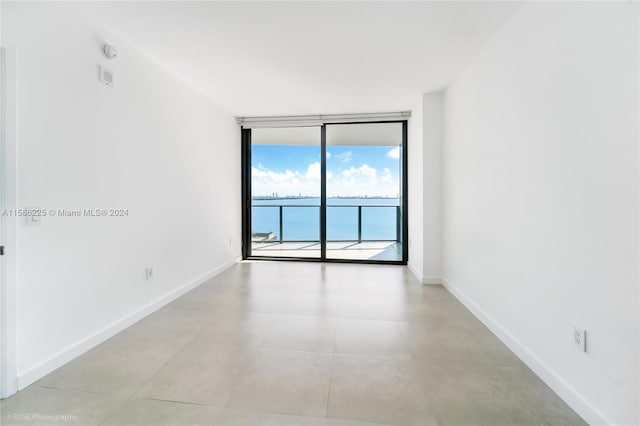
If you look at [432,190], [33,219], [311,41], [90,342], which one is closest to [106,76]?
[33,219]

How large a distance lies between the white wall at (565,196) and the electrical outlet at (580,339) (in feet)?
0.10

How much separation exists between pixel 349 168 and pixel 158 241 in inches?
149

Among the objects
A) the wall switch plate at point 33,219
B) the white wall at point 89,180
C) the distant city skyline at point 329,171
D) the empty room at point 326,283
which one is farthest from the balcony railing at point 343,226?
the wall switch plate at point 33,219

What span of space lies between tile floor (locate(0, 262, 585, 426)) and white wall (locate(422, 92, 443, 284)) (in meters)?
0.82

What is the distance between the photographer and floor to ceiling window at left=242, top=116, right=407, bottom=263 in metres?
4.88

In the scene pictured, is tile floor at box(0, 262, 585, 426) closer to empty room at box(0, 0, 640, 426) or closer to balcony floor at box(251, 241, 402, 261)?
empty room at box(0, 0, 640, 426)

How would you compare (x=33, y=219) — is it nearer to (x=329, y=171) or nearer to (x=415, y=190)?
(x=329, y=171)

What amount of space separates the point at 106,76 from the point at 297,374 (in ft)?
8.67

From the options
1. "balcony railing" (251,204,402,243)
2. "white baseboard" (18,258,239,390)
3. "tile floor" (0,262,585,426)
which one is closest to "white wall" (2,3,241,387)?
"white baseboard" (18,258,239,390)

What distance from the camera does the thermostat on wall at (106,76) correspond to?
2.12 m

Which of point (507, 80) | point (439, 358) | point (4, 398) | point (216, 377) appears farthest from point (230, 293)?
point (507, 80)

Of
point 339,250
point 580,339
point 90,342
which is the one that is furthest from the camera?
point 339,250

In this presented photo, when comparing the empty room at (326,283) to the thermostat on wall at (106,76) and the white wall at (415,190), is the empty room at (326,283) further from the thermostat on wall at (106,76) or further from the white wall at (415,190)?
the white wall at (415,190)

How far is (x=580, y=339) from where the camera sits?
1.42m
